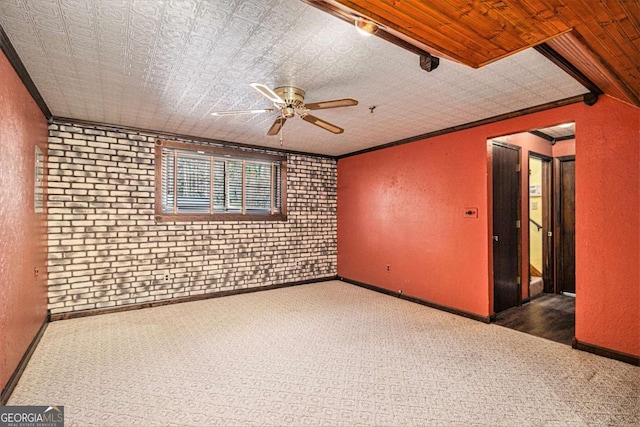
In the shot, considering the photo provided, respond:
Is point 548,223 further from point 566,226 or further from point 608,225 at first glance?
point 608,225

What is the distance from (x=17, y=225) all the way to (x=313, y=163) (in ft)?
15.2

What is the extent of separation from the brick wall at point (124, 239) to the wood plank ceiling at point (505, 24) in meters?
3.98

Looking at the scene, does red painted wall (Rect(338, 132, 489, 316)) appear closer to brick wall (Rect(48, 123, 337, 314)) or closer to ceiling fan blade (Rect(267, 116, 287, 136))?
brick wall (Rect(48, 123, 337, 314))

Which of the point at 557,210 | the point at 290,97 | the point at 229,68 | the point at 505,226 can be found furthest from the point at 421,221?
the point at 229,68

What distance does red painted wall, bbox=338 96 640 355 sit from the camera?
2969 mm

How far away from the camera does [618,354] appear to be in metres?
2.96

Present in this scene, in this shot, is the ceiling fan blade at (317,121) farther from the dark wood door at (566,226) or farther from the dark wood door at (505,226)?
the dark wood door at (566,226)

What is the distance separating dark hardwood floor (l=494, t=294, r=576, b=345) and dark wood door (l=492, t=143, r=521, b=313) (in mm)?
184

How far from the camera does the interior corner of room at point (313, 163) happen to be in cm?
214

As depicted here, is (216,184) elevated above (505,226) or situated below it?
above

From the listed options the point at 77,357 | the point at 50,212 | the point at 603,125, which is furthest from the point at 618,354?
the point at 50,212

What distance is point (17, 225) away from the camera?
2.63 metres

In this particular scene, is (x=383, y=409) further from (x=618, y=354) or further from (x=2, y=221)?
(x=2, y=221)

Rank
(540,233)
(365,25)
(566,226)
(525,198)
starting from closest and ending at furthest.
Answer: (365,25), (525,198), (566,226), (540,233)
